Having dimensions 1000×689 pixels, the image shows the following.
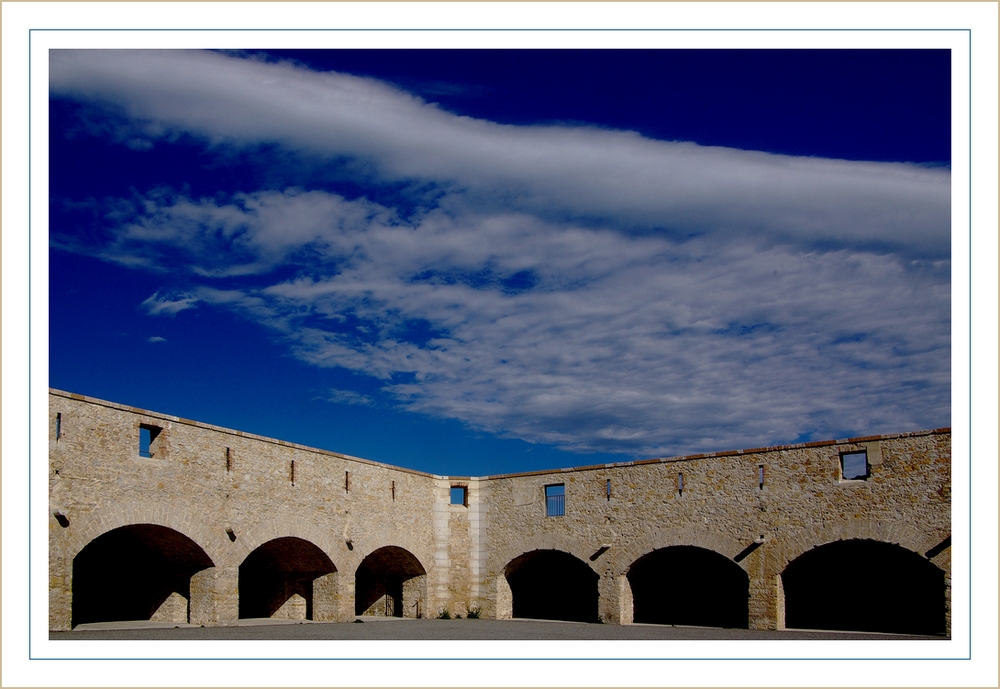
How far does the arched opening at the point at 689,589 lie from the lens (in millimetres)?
21609

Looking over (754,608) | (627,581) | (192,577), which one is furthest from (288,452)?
(754,608)

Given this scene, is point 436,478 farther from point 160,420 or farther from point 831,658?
point 831,658

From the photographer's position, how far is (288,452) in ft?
61.1

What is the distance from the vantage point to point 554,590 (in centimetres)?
2477

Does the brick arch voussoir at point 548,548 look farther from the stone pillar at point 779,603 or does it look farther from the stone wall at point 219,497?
the stone pillar at point 779,603

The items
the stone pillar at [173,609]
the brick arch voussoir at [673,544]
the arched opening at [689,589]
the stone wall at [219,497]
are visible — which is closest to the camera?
the stone wall at [219,497]

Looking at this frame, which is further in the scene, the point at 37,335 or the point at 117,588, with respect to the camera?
the point at 117,588

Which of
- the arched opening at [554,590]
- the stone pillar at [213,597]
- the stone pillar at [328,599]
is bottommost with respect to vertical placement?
the arched opening at [554,590]

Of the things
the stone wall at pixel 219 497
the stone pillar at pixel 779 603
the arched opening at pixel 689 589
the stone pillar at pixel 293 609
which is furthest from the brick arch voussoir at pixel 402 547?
the stone pillar at pixel 779 603

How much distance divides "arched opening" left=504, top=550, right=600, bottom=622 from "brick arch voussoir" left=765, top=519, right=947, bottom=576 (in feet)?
23.1

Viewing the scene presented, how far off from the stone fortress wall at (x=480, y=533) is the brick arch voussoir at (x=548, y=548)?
0.04m

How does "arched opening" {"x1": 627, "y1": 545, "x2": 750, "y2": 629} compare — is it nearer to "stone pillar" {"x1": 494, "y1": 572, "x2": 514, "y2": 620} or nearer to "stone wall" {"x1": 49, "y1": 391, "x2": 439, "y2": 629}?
A: "stone pillar" {"x1": 494, "y1": 572, "x2": 514, "y2": 620}

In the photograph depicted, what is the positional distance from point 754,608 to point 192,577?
1116cm

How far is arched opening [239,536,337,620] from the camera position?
769 inches
